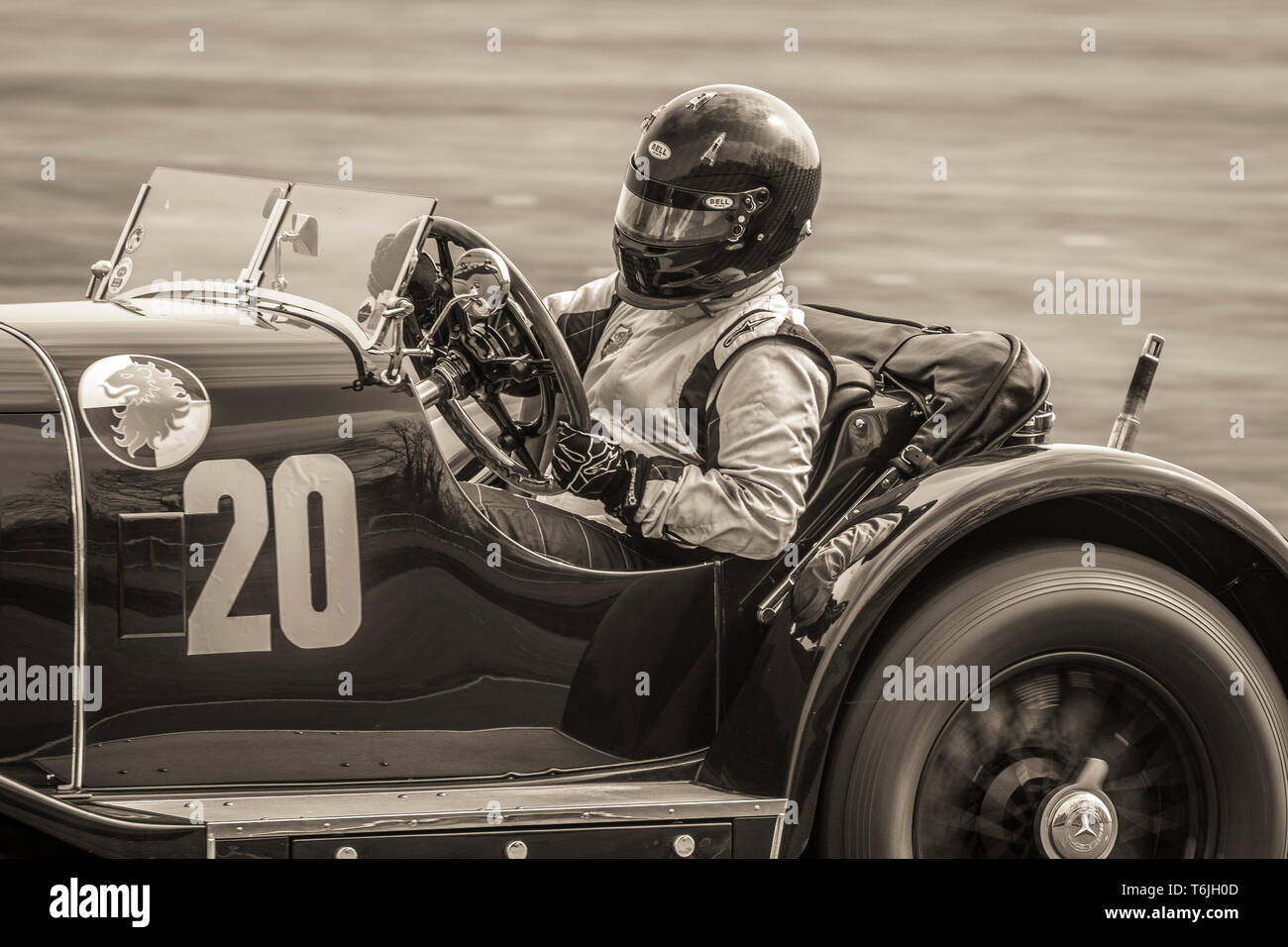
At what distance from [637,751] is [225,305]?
112 cm

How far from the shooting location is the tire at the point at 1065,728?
130 inches

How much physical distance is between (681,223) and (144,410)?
109cm

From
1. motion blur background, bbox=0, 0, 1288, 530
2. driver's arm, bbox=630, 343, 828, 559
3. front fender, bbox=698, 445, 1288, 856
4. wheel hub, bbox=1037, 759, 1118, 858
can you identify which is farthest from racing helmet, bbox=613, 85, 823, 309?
motion blur background, bbox=0, 0, 1288, 530

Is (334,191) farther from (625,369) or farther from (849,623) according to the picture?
(849,623)

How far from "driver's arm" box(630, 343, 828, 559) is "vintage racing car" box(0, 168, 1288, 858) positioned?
81 millimetres

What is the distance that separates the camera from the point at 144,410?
296 cm

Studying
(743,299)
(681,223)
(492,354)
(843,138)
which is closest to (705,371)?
(743,299)

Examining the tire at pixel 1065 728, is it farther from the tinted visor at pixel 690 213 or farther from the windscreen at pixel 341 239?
the windscreen at pixel 341 239

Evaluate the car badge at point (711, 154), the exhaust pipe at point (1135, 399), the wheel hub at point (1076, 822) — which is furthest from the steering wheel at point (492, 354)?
the exhaust pipe at point (1135, 399)

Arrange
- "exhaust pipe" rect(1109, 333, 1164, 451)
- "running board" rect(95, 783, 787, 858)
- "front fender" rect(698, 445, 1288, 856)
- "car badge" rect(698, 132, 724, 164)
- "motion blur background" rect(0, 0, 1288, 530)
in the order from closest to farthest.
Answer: "running board" rect(95, 783, 787, 858) < "front fender" rect(698, 445, 1288, 856) < "car badge" rect(698, 132, 724, 164) < "exhaust pipe" rect(1109, 333, 1164, 451) < "motion blur background" rect(0, 0, 1288, 530)

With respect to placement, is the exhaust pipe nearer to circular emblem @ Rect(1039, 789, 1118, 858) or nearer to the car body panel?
circular emblem @ Rect(1039, 789, 1118, 858)

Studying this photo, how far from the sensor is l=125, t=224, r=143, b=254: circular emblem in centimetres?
359

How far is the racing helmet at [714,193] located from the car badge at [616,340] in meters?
0.28

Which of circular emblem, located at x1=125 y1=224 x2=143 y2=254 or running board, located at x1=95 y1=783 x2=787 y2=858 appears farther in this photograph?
circular emblem, located at x1=125 y1=224 x2=143 y2=254
